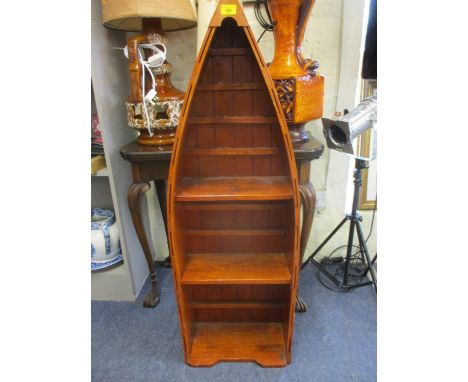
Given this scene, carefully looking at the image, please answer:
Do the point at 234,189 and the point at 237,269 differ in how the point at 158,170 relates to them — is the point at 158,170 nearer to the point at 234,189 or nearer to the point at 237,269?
the point at 234,189

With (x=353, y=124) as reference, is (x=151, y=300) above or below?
below

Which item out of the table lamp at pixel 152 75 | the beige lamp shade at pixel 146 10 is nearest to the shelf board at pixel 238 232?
Result: the table lamp at pixel 152 75

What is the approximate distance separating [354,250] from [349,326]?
517 millimetres

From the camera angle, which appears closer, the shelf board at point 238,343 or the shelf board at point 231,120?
the shelf board at point 231,120

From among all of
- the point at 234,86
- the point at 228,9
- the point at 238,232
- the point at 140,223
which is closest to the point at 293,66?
the point at 234,86

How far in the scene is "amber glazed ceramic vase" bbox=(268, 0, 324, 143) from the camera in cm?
111

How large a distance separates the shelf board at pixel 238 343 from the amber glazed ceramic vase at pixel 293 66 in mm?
849

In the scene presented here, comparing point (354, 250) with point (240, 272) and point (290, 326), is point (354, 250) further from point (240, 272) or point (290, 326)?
point (240, 272)

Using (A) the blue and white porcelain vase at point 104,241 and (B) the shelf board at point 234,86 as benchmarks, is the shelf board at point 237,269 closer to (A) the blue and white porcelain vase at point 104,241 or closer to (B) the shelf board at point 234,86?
(A) the blue and white porcelain vase at point 104,241

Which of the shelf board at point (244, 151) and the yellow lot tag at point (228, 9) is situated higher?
the yellow lot tag at point (228, 9)

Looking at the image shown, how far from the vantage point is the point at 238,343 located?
48.1 inches

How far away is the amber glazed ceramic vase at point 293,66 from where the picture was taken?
111 centimetres

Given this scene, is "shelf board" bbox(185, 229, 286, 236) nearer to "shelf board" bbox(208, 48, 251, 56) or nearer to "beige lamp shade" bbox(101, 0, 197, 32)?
"shelf board" bbox(208, 48, 251, 56)

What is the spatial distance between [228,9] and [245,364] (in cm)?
119
